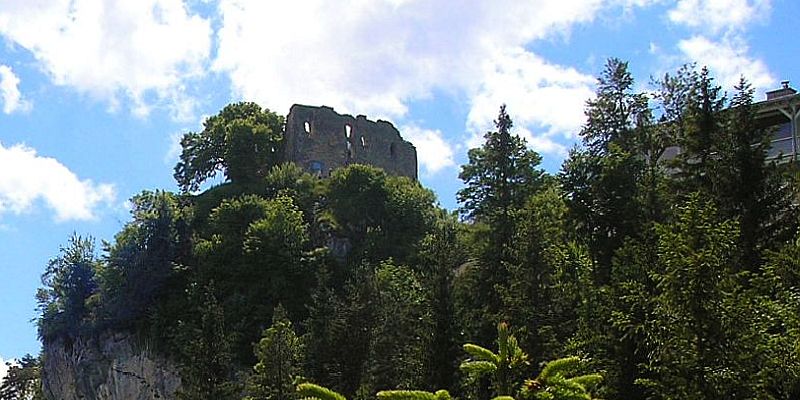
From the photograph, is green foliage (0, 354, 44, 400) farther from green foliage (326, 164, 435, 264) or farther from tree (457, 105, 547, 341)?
tree (457, 105, 547, 341)

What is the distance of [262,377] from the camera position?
26.4 metres

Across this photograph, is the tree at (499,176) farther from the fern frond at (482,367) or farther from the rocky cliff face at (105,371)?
the fern frond at (482,367)

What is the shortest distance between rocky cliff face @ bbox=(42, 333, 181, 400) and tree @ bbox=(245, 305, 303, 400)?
19765mm

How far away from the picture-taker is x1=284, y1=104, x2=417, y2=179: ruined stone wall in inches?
2586

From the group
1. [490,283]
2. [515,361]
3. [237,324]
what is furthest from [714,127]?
[237,324]

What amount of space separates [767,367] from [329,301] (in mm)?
19351

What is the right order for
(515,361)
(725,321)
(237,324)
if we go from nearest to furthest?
(515,361), (725,321), (237,324)

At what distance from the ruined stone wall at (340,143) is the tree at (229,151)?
1.52 meters

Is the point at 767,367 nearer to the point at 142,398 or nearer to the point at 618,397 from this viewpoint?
the point at 618,397

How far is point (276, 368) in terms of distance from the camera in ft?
86.7

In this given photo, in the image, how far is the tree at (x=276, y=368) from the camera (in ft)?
85.4

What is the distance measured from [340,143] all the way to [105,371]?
24.2m

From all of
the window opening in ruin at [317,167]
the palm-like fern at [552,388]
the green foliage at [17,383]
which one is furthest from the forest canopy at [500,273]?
the green foliage at [17,383]

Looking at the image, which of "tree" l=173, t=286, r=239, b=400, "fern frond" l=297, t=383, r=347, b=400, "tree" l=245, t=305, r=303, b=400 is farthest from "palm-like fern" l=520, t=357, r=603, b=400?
"tree" l=173, t=286, r=239, b=400
